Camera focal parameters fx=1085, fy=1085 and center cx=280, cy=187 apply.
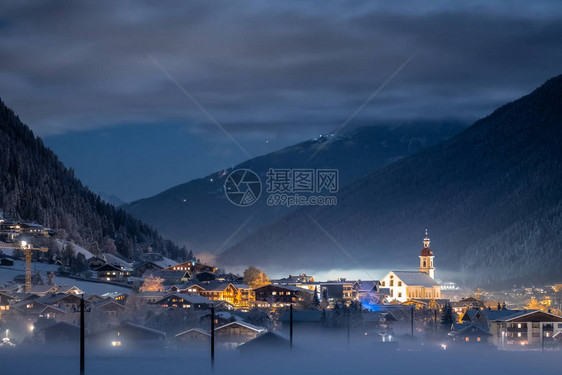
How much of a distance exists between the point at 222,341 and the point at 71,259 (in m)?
85.6

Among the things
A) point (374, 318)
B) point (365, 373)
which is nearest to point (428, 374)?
point (365, 373)

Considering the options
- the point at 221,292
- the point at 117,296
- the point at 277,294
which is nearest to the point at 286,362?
the point at 117,296

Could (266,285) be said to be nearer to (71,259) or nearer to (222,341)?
(71,259)

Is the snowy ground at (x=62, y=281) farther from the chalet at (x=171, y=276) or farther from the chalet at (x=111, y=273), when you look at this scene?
the chalet at (x=171, y=276)

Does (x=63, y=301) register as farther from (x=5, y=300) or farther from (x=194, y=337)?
(x=194, y=337)

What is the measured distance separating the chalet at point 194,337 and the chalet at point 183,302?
Answer: 2958 cm

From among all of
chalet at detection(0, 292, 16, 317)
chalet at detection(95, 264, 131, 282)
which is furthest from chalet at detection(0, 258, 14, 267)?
chalet at detection(0, 292, 16, 317)

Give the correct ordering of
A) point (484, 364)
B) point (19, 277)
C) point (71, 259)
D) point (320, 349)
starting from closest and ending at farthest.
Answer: point (484, 364) → point (320, 349) → point (19, 277) → point (71, 259)

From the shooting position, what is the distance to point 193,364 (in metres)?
85.1

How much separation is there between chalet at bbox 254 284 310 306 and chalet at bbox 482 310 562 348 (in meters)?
41.4

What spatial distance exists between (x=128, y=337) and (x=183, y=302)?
37879 mm

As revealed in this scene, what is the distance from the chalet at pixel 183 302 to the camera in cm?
14625

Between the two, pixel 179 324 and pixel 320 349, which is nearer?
pixel 320 349

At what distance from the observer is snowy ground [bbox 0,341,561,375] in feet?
264
